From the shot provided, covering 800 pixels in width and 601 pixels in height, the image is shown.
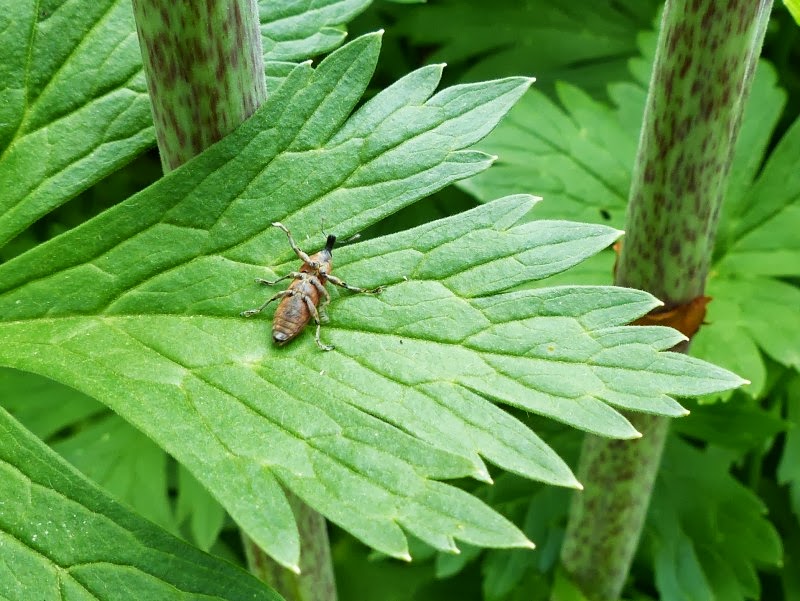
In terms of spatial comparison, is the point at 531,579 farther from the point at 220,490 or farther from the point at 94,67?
the point at 94,67

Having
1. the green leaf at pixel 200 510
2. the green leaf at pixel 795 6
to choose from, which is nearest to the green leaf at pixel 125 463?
the green leaf at pixel 200 510

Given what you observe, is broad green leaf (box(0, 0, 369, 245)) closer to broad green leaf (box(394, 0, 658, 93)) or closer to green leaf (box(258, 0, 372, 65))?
green leaf (box(258, 0, 372, 65))

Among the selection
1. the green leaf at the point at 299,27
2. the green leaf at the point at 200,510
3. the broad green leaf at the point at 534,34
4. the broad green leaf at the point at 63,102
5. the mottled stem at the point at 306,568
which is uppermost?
the broad green leaf at the point at 534,34

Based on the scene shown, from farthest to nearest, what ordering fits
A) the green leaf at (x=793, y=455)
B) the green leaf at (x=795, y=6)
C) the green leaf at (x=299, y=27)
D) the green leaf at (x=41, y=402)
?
the green leaf at (x=41, y=402) < the green leaf at (x=793, y=455) < the green leaf at (x=299, y=27) < the green leaf at (x=795, y=6)

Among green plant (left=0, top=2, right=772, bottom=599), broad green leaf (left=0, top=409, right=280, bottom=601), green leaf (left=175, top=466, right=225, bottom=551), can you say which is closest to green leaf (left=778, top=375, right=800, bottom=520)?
green plant (left=0, top=2, right=772, bottom=599)

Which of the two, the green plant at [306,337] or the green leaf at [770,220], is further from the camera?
the green leaf at [770,220]

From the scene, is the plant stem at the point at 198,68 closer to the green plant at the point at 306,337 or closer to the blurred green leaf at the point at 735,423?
the green plant at the point at 306,337
